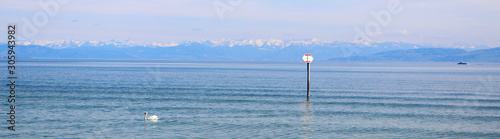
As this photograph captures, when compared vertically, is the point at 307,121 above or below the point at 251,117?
below

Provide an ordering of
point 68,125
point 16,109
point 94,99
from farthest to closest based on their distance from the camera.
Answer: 1. point 94,99
2. point 16,109
3. point 68,125

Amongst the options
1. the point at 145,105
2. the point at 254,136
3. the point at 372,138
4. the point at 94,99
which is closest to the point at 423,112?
the point at 372,138

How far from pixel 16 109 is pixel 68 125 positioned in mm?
9109

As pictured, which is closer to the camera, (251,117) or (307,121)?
(307,121)

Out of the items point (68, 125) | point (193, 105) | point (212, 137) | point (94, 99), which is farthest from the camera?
point (94, 99)

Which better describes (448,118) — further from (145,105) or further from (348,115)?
(145,105)

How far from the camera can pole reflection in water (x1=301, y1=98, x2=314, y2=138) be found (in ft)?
89.2

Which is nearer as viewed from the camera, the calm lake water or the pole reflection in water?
the calm lake water

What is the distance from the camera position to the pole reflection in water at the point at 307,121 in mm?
27200

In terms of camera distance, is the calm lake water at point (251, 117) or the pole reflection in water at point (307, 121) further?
the pole reflection in water at point (307, 121)

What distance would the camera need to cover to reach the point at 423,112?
119ft

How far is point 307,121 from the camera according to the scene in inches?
1243

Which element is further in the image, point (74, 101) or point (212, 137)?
point (74, 101)

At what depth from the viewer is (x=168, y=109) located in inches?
1475
